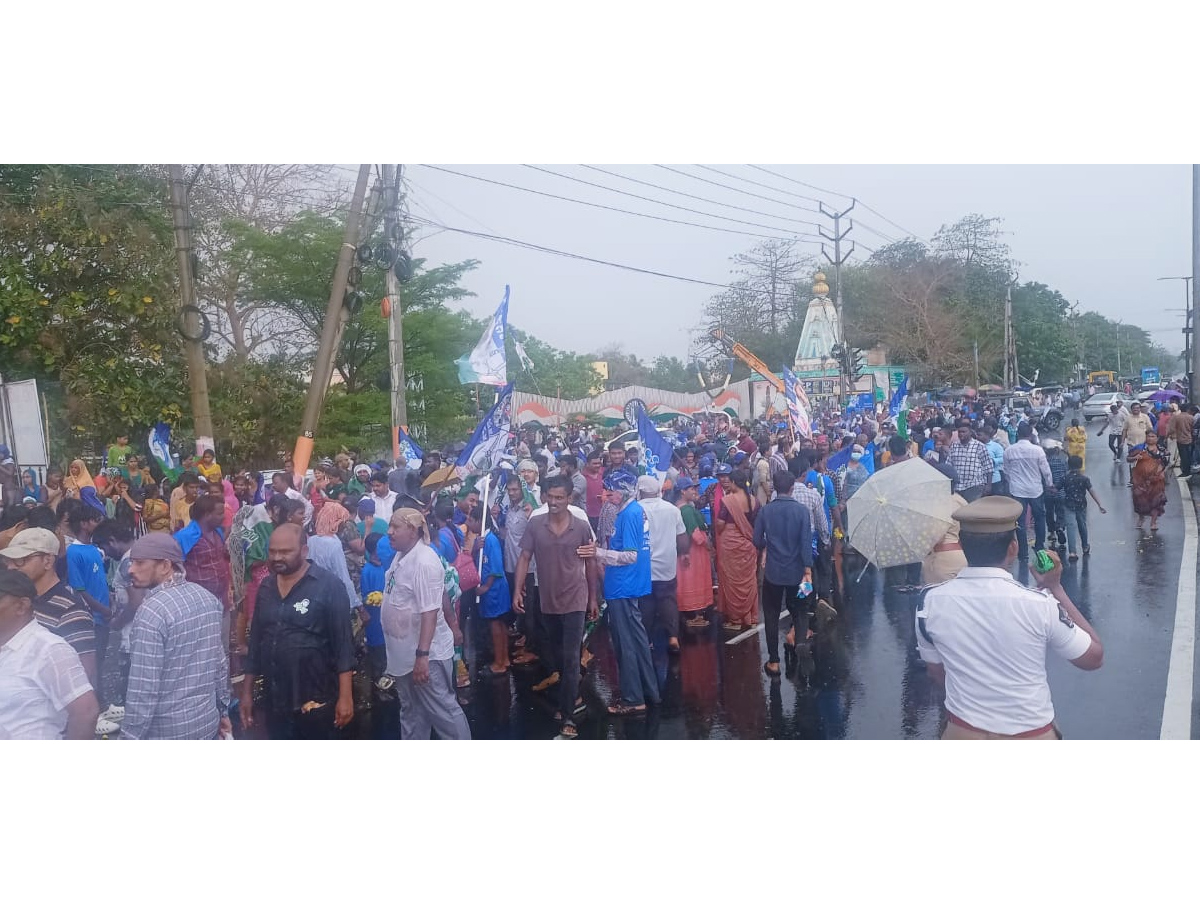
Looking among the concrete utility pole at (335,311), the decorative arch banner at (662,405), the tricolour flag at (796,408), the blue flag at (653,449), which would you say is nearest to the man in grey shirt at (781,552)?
the blue flag at (653,449)

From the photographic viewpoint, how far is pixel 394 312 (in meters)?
12.0

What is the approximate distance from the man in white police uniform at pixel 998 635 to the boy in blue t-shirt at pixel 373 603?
4.36 m

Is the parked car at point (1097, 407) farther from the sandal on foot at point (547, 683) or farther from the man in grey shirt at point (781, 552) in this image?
the sandal on foot at point (547, 683)

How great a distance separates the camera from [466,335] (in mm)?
20453

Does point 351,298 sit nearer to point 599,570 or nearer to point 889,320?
point 599,570

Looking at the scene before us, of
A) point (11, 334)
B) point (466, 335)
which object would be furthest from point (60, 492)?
point (466, 335)

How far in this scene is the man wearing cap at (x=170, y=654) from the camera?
4.21 metres

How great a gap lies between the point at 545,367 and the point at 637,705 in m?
39.2

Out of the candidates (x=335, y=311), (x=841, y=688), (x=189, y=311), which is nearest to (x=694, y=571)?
(x=841, y=688)

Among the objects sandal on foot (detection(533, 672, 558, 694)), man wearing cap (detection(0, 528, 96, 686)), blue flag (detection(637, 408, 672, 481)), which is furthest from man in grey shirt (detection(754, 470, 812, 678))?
man wearing cap (detection(0, 528, 96, 686))

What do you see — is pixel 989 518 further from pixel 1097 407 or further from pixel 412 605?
pixel 1097 407

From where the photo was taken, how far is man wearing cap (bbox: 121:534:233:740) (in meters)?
4.21

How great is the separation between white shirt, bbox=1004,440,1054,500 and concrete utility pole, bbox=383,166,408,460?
23.6ft

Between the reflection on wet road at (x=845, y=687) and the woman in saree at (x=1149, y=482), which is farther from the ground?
the woman in saree at (x=1149, y=482)
